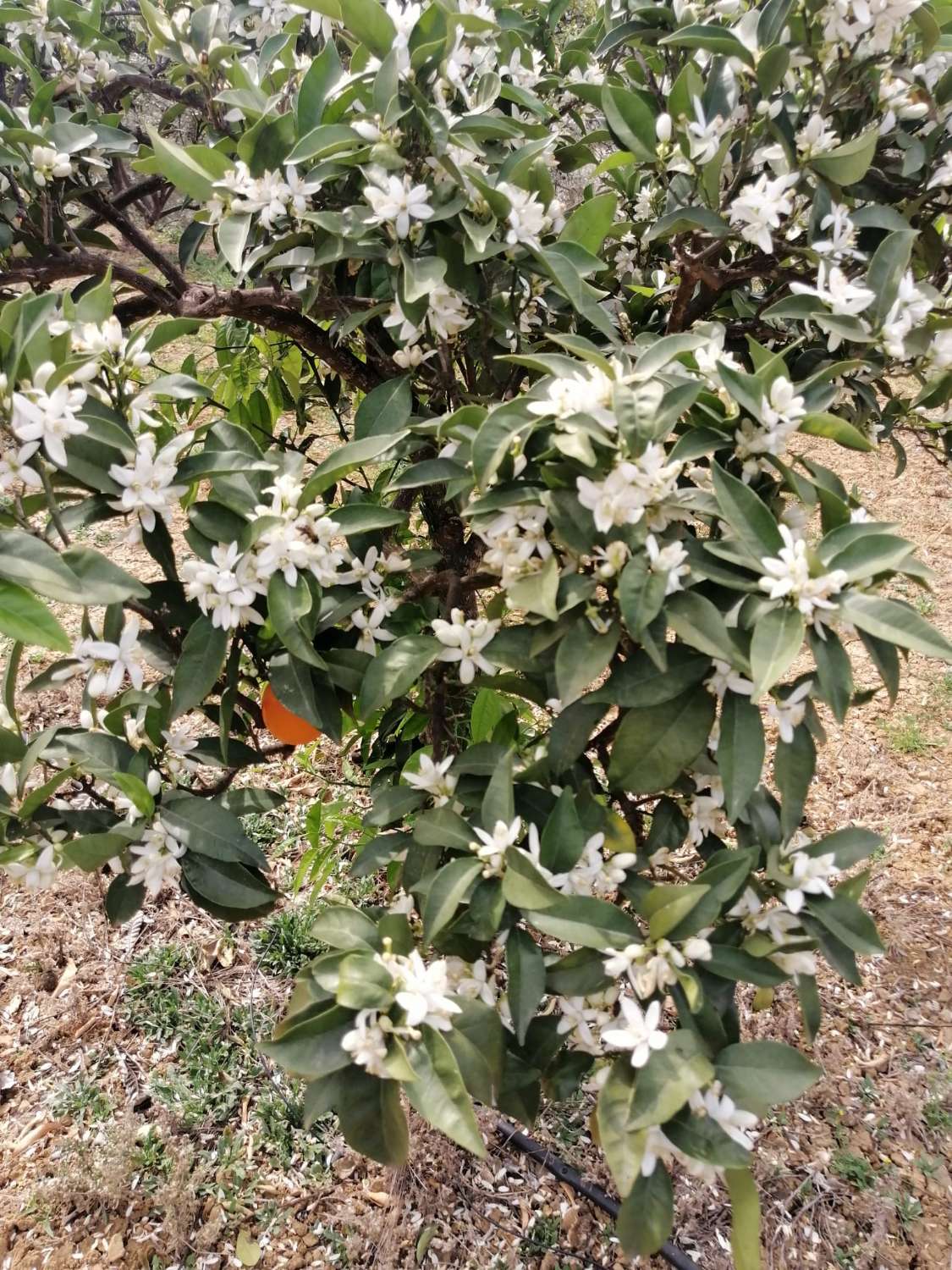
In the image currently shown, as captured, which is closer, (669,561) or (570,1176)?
(669,561)

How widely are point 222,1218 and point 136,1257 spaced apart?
0.39ft

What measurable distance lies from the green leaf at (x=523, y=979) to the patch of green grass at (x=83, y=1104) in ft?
3.48

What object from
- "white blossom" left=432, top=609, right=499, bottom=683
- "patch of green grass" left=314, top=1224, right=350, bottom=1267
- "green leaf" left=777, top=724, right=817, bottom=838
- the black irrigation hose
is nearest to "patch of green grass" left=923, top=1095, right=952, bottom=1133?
the black irrigation hose

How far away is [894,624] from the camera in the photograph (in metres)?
0.64

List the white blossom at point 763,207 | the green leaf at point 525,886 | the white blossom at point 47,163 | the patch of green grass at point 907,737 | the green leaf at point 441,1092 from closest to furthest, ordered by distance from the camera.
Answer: the green leaf at point 441,1092 < the green leaf at point 525,886 < the white blossom at point 763,207 < the white blossom at point 47,163 < the patch of green grass at point 907,737

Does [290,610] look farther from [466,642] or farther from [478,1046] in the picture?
[478,1046]

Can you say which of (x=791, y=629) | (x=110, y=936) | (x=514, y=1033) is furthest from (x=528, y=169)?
(x=110, y=936)

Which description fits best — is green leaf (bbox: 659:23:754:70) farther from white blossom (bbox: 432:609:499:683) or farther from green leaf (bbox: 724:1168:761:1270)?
green leaf (bbox: 724:1168:761:1270)

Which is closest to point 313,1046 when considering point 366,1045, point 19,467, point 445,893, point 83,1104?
point 366,1045

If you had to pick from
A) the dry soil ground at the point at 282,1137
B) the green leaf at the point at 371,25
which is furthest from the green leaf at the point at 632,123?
the dry soil ground at the point at 282,1137

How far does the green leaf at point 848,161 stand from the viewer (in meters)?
0.87

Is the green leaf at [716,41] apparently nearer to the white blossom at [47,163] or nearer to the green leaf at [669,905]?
the white blossom at [47,163]

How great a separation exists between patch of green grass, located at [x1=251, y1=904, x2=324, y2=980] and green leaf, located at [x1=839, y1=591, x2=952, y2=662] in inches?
51.1

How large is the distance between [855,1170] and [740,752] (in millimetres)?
1111
